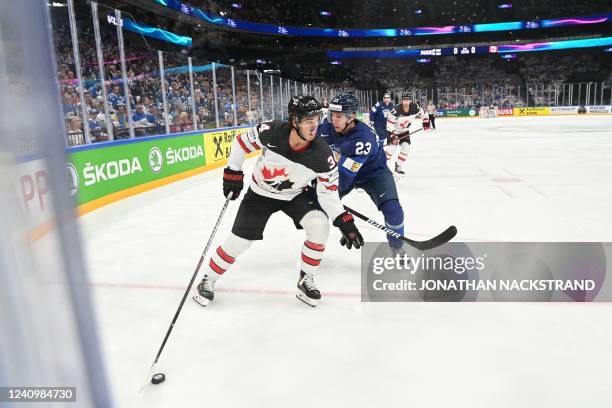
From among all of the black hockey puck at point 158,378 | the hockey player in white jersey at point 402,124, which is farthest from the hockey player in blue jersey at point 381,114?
the black hockey puck at point 158,378

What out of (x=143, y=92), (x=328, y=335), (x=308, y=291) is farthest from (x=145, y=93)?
(x=328, y=335)

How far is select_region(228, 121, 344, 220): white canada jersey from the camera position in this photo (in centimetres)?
262

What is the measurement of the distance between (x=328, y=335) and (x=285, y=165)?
101cm

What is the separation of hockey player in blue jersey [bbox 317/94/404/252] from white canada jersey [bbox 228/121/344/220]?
64cm

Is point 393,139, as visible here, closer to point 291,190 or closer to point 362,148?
point 362,148

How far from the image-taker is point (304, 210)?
9.20ft

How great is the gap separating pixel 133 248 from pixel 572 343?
3.43 m

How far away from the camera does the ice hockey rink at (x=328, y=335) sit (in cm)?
189

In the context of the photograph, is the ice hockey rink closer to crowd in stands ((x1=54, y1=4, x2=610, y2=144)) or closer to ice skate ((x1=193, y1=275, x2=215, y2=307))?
ice skate ((x1=193, y1=275, x2=215, y2=307))

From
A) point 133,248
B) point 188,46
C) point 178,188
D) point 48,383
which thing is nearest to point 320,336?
point 48,383

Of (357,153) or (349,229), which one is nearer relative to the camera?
(349,229)

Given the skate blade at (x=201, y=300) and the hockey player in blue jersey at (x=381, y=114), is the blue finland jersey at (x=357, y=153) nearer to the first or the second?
the skate blade at (x=201, y=300)

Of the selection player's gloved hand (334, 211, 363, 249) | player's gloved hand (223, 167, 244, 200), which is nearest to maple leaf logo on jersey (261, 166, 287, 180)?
player's gloved hand (223, 167, 244, 200)

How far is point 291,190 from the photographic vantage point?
2771 mm
